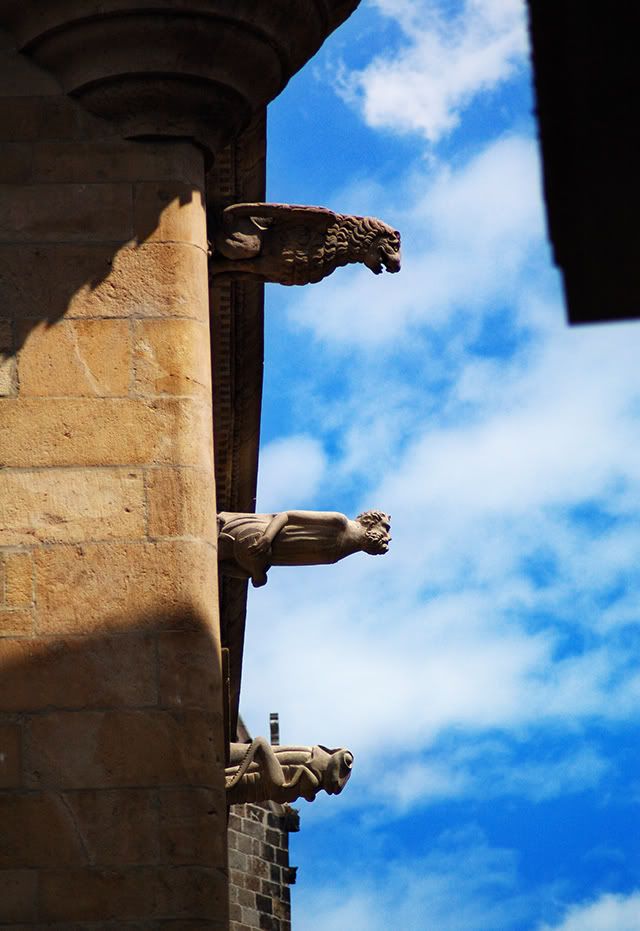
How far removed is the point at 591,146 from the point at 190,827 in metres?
4.86

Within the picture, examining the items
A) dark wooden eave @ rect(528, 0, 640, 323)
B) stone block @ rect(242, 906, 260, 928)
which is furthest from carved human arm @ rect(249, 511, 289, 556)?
stone block @ rect(242, 906, 260, 928)

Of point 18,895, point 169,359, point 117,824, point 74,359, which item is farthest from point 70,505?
point 18,895

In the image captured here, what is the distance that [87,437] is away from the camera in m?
7.04

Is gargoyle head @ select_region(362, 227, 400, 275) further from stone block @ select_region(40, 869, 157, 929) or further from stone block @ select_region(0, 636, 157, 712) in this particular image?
stone block @ select_region(40, 869, 157, 929)

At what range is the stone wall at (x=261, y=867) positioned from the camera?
20984 mm

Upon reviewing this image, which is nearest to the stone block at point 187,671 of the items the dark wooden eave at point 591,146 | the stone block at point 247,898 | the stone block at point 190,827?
the stone block at point 190,827

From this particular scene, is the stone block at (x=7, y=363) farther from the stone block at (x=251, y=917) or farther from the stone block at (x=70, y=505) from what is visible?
the stone block at (x=251, y=917)

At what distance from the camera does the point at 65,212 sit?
7.43 metres

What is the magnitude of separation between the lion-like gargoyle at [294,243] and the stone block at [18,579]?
7.43ft

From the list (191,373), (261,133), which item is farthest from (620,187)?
(261,133)

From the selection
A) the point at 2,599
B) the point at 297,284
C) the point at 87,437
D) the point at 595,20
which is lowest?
the point at 595,20

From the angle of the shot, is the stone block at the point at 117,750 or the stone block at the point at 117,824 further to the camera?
the stone block at the point at 117,750

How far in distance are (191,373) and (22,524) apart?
100cm

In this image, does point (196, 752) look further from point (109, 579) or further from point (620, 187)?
point (620, 187)
